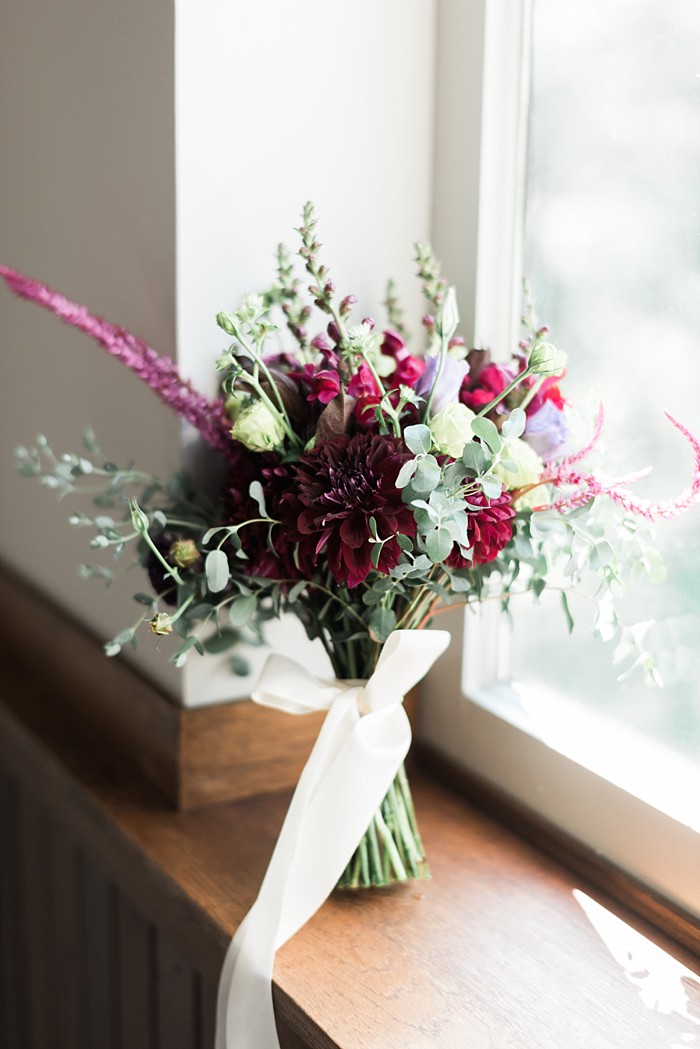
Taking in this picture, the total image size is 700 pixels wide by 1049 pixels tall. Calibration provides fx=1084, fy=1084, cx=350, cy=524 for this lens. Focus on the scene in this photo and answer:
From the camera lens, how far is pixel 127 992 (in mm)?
1250

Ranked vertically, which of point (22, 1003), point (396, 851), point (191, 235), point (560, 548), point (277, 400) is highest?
point (191, 235)

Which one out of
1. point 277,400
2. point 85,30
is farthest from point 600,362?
point 85,30

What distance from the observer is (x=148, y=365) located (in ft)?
2.87

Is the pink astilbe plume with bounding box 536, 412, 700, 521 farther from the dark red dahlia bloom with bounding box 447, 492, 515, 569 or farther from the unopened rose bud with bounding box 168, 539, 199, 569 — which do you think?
the unopened rose bud with bounding box 168, 539, 199, 569

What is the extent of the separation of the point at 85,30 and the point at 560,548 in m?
0.72

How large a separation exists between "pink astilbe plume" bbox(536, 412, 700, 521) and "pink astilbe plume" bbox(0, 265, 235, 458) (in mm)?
276

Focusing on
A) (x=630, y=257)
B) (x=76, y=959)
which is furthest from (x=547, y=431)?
(x=76, y=959)

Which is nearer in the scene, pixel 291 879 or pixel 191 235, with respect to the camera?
pixel 291 879

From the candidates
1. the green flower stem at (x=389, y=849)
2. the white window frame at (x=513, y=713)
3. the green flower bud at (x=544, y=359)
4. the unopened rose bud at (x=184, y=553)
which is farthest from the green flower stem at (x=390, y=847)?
the green flower bud at (x=544, y=359)

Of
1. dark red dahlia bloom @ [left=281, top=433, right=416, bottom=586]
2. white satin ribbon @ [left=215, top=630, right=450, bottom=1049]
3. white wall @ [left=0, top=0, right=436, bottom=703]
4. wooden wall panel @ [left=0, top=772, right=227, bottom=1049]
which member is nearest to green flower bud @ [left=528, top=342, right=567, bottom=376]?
dark red dahlia bloom @ [left=281, top=433, right=416, bottom=586]

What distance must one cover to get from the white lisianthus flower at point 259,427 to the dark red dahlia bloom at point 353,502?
54 millimetres

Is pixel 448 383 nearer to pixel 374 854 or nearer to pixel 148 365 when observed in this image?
pixel 148 365

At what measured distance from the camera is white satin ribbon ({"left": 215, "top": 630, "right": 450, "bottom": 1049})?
83cm

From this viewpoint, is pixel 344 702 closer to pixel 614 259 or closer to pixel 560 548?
pixel 560 548
